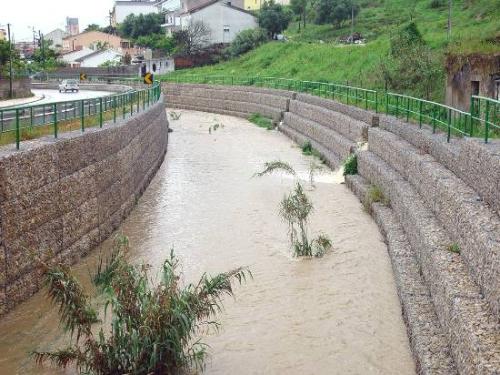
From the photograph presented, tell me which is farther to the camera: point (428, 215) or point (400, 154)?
point (400, 154)

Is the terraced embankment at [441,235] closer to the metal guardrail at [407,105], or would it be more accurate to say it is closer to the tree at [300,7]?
the metal guardrail at [407,105]

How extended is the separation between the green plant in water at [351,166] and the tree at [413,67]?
5.68 metres

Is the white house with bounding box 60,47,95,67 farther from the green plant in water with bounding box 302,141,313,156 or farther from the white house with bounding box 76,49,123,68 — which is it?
the green plant in water with bounding box 302,141,313,156

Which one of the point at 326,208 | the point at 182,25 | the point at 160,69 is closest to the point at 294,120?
the point at 326,208

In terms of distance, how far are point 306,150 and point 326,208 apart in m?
10.1

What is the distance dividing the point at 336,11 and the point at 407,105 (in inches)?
1773

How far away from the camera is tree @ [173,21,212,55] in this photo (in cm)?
6650

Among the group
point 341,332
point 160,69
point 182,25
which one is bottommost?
point 341,332

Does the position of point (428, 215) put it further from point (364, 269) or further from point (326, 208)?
point (326, 208)

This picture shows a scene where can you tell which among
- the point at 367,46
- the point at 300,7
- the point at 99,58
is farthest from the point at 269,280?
the point at 99,58

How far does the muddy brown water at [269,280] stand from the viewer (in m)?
8.52

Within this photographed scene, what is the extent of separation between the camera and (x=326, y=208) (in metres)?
16.5

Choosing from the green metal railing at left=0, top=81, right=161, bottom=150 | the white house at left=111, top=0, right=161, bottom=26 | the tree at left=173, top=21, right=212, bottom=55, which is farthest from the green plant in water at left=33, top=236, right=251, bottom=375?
the white house at left=111, top=0, right=161, bottom=26

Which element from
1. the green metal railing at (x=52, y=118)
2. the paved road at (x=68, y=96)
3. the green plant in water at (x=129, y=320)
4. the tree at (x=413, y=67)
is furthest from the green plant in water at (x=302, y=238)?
the paved road at (x=68, y=96)
